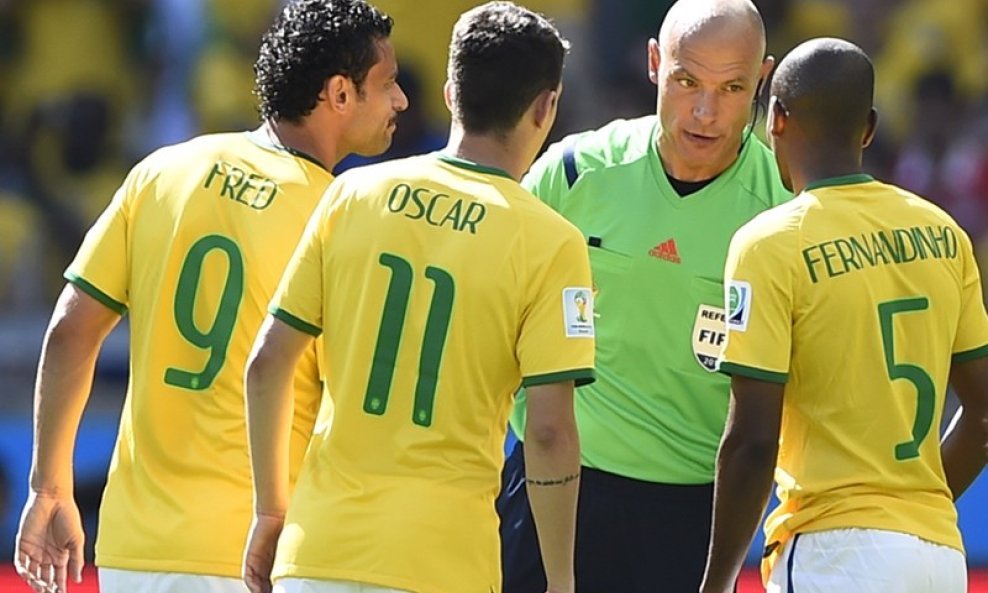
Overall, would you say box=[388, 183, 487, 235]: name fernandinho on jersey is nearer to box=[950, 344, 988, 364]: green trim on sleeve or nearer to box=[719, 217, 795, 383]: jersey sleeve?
box=[719, 217, 795, 383]: jersey sleeve

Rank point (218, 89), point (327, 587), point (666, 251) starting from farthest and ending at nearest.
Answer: point (218, 89) < point (666, 251) < point (327, 587)

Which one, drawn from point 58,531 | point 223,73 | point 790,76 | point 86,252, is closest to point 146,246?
point 86,252

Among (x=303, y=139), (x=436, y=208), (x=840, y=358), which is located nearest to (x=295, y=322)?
(x=436, y=208)

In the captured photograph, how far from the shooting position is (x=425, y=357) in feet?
9.95

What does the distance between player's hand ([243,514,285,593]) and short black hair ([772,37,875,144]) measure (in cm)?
122

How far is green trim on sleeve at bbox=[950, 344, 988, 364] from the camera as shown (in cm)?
336

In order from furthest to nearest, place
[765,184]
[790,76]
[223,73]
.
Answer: [223,73], [765,184], [790,76]

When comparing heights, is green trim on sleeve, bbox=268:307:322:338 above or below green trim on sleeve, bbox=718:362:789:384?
above

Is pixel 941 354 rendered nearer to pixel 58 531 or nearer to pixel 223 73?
pixel 58 531

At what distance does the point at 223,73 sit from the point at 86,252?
5.67 m

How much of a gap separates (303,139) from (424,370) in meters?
0.66

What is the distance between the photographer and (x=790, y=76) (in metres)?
3.32

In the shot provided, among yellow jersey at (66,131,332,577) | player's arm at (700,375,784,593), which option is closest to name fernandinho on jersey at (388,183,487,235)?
yellow jersey at (66,131,332,577)

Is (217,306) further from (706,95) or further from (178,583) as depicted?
(706,95)
